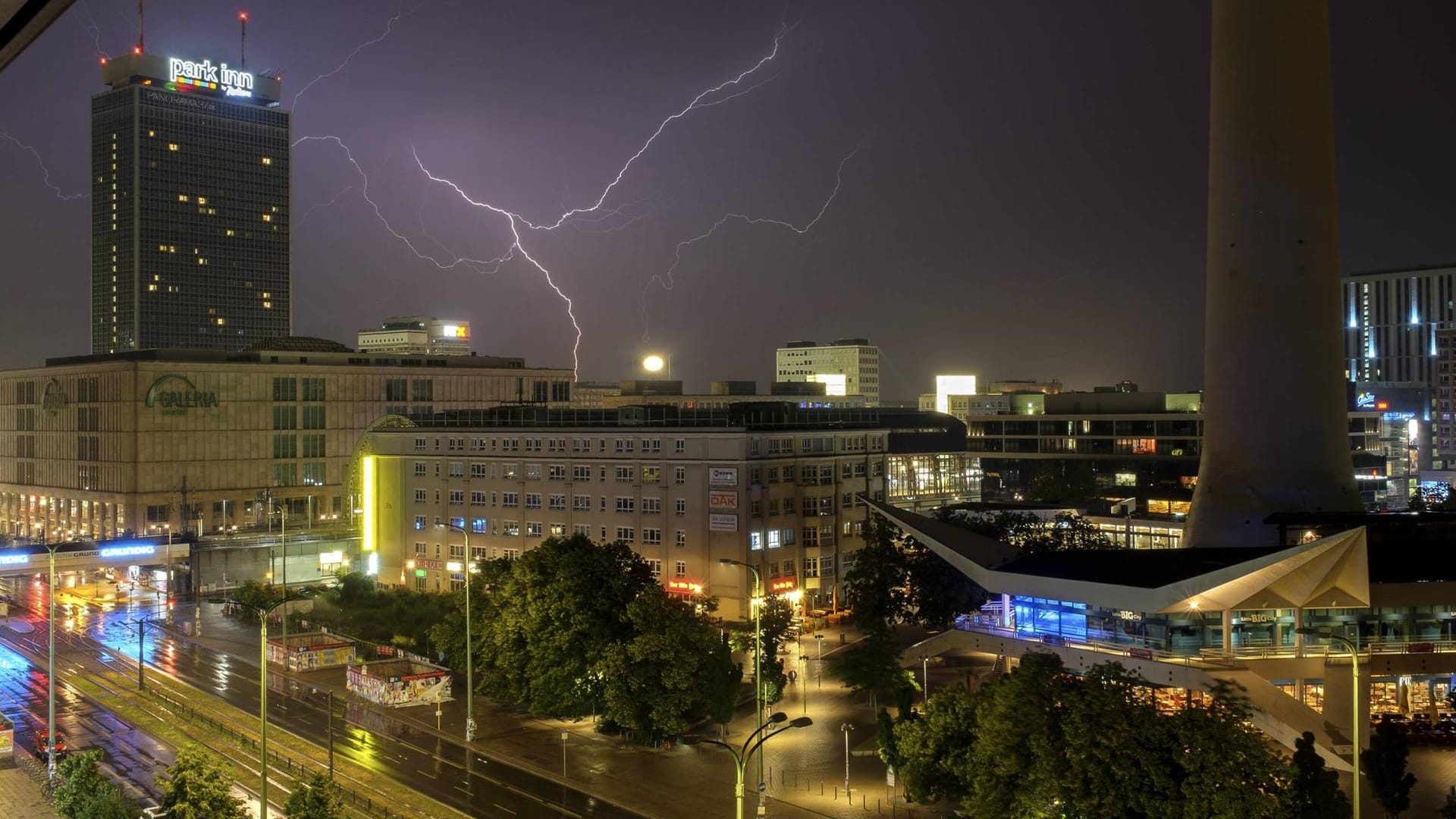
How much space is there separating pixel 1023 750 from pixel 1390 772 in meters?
12.8

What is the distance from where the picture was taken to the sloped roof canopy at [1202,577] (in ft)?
148

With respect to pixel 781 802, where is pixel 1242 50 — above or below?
above

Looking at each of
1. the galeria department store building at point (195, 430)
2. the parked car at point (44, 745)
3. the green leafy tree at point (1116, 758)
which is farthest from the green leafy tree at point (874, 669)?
the galeria department store building at point (195, 430)

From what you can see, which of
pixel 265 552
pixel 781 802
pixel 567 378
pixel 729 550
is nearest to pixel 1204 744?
pixel 781 802

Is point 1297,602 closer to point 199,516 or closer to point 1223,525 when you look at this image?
point 1223,525

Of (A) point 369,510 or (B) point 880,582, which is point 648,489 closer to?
(B) point 880,582

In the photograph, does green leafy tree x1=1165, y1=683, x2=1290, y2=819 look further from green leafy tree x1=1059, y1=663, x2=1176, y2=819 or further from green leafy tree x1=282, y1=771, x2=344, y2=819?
green leafy tree x1=282, y1=771, x2=344, y2=819

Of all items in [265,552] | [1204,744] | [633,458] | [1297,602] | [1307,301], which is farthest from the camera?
[265,552]

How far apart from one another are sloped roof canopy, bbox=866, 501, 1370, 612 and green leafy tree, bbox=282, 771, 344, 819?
28.6m

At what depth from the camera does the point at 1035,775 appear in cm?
3297

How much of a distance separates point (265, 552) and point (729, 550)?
4481 cm

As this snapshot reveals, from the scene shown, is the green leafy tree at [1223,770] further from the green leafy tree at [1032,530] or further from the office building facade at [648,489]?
the office building facade at [648,489]

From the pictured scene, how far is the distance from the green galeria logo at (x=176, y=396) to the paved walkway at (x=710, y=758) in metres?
65.6

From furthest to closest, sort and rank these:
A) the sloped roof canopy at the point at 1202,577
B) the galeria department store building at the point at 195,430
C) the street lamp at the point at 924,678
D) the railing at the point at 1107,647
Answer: the galeria department store building at the point at 195,430, the street lamp at the point at 924,678, the railing at the point at 1107,647, the sloped roof canopy at the point at 1202,577
